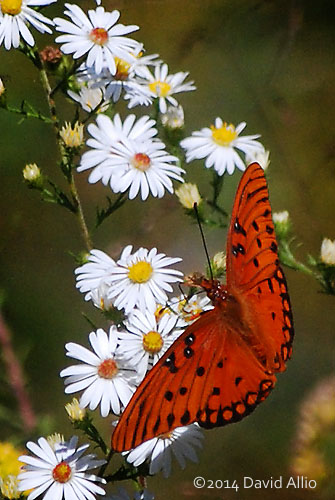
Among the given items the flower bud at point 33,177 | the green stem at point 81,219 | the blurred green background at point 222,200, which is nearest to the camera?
the green stem at point 81,219

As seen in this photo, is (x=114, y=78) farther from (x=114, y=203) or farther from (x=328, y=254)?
(x=328, y=254)

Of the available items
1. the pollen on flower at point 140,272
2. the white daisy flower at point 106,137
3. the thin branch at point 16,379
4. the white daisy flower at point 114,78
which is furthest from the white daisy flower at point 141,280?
the thin branch at point 16,379

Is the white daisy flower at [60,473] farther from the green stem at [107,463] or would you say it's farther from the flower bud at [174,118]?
the flower bud at [174,118]

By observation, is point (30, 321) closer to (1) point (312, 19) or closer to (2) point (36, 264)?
(2) point (36, 264)

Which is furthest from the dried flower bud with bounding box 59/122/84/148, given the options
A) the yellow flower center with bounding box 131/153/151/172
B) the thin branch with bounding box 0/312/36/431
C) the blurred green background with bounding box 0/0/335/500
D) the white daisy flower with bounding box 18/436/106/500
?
the thin branch with bounding box 0/312/36/431

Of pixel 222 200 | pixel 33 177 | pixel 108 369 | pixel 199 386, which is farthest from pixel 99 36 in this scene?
pixel 222 200

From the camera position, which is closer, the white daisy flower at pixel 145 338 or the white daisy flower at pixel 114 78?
the white daisy flower at pixel 145 338
